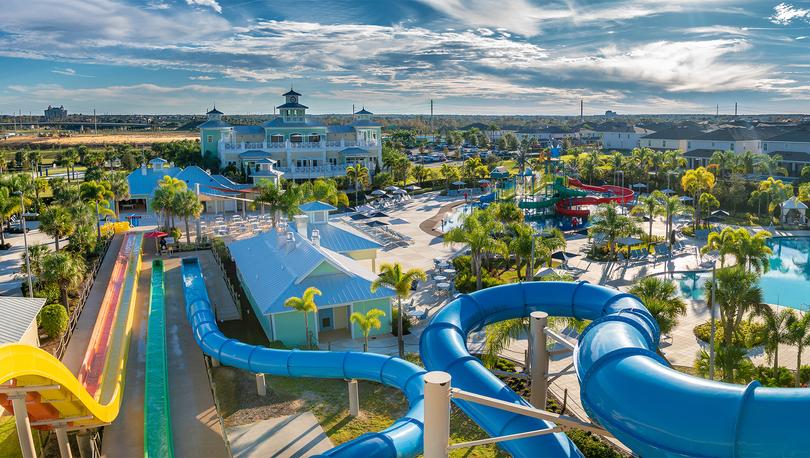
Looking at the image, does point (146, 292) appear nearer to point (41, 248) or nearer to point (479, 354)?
point (41, 248)

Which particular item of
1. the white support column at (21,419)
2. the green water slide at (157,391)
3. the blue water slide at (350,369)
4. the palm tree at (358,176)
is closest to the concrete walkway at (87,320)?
the green water slide at (157,391)

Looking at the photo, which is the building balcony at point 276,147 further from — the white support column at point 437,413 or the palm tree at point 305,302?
the white support column at point 437,413

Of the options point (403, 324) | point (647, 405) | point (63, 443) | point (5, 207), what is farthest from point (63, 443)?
point (5, 207)

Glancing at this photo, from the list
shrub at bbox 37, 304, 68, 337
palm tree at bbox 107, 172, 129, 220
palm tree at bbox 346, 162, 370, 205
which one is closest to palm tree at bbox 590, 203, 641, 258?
shrub at bbox 37, 304, 68, 337

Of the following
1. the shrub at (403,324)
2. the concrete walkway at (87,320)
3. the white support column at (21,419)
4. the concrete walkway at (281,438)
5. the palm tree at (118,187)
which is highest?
the palm tree at (118,187)

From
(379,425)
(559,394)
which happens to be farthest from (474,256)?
(379,425)

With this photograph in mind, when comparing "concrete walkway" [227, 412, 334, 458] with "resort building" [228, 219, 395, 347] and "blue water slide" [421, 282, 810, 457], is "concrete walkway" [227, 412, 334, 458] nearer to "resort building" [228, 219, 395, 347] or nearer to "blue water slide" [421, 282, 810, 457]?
"resort building" [228, 219, 395, 347]
